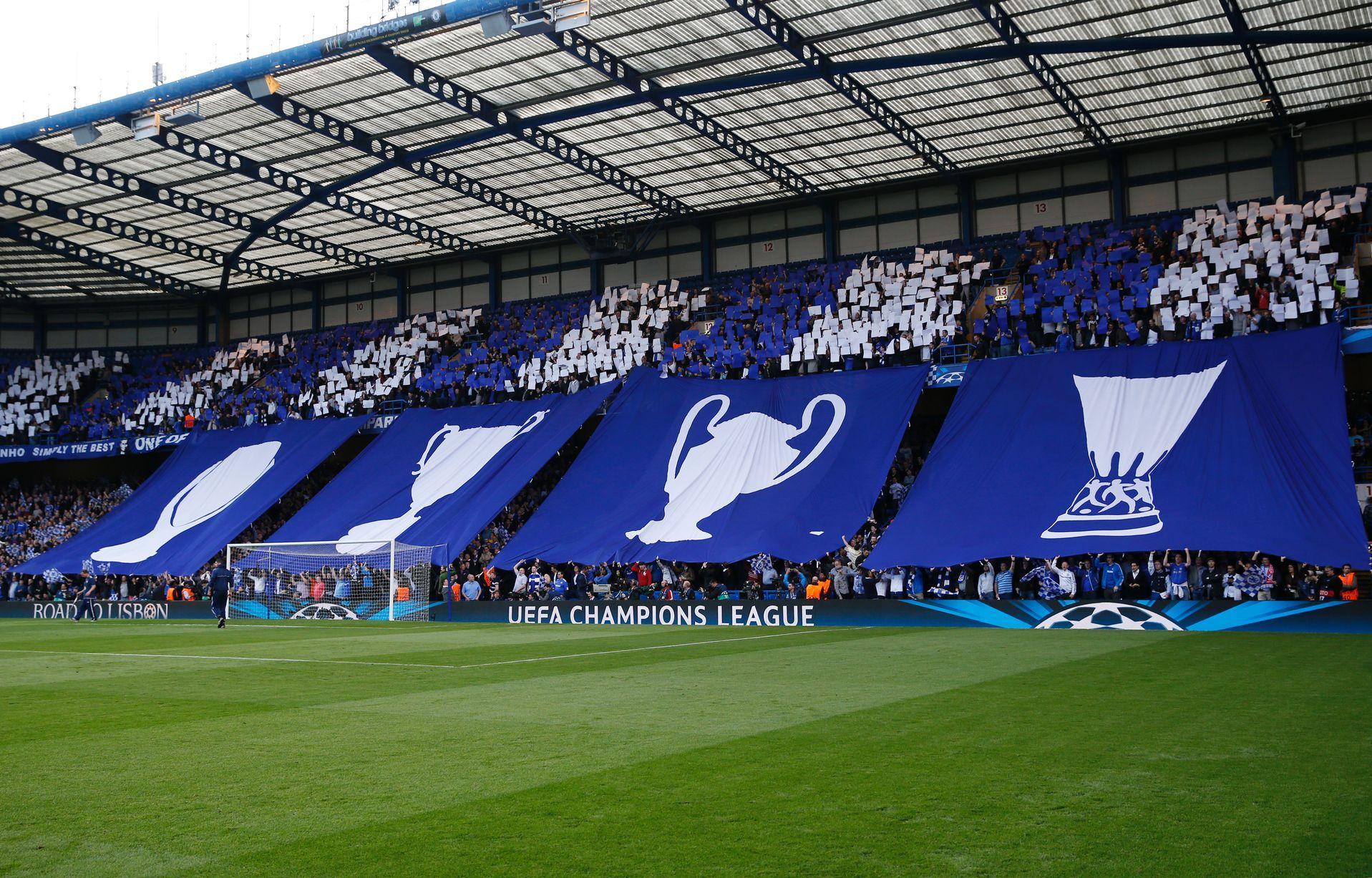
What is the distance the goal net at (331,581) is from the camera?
3319 cm

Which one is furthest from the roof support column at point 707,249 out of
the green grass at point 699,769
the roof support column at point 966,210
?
the green grass at point 699,769

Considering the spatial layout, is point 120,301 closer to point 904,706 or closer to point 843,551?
point 843,551

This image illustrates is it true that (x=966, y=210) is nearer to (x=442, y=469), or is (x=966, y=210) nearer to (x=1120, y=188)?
(x=1120, y=188)

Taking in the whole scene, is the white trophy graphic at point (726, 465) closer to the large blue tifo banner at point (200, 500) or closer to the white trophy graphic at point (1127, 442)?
the white trophy graphic at point (1127, 442)

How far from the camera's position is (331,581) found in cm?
3509

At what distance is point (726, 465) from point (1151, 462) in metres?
11.0

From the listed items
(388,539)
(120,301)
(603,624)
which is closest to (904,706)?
(603,624)

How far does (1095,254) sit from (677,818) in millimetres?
31441

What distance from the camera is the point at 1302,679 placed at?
41.5 feet

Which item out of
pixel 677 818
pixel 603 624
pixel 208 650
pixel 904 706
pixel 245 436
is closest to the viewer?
pixel 677 818

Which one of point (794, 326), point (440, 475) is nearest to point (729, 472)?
point (794, 326)

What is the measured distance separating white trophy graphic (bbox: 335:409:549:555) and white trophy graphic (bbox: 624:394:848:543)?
6612 millimetres

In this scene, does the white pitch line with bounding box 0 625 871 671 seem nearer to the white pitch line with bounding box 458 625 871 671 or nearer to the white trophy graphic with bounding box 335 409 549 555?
the white pitch line with bounding box 458 625 871 671

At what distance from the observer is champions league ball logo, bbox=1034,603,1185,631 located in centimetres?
2280
